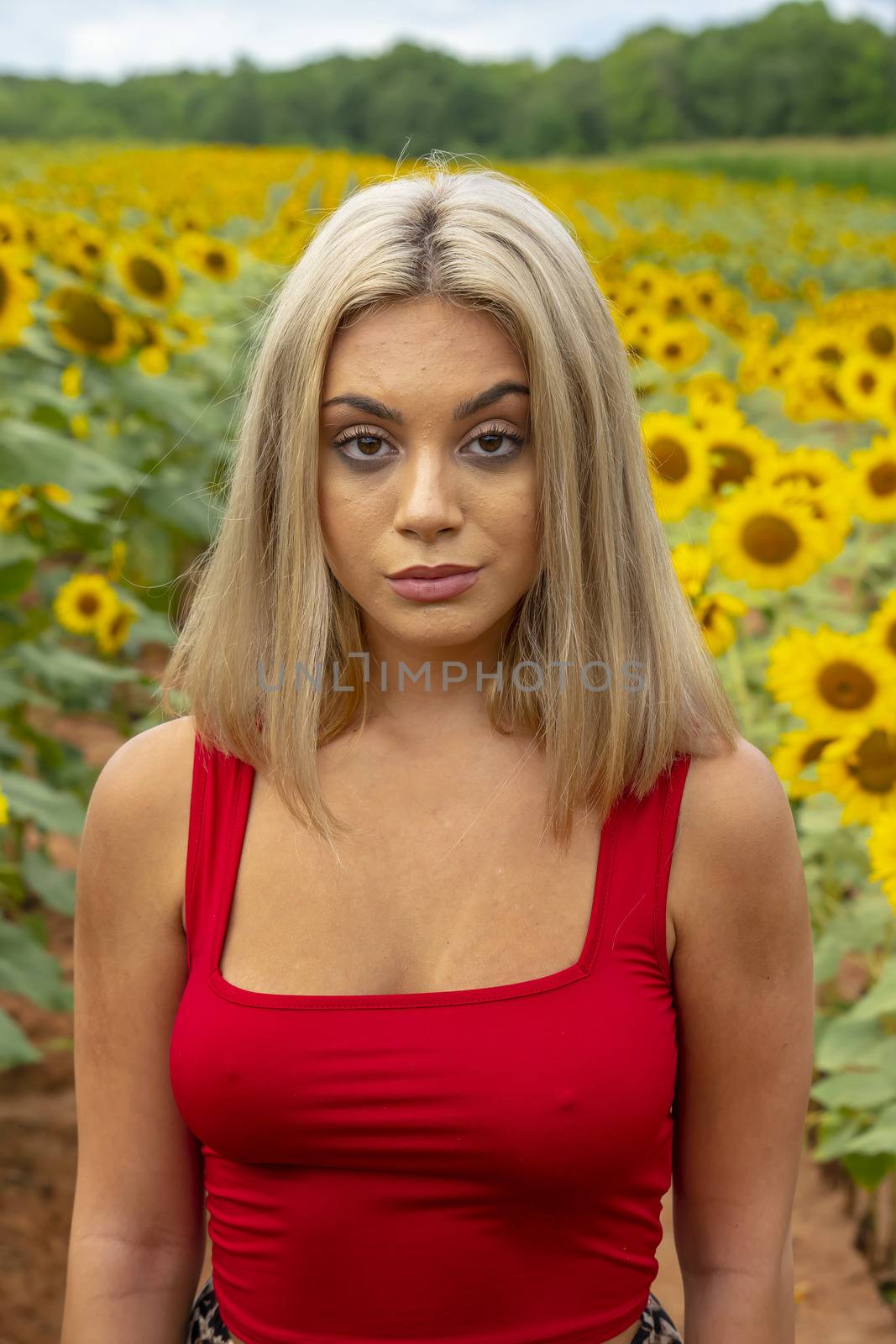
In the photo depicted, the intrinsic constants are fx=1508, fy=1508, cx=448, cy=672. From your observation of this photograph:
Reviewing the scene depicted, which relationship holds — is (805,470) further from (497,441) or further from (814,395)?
(497,441)

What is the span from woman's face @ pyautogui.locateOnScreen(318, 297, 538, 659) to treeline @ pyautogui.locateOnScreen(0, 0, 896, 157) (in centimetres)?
4257

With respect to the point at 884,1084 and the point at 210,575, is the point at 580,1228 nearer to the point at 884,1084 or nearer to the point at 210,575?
the point at 210,575

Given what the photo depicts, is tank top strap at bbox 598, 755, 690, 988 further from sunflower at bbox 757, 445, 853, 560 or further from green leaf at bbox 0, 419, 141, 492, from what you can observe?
green leaf at bbox 0, 419, 141, 492

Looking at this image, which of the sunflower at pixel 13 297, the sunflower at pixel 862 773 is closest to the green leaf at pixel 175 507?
the sunflower at pixel 13 297

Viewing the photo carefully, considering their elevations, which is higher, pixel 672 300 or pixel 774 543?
pixel 672 300

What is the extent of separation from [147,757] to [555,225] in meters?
0.66

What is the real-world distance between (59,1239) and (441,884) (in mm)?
1921

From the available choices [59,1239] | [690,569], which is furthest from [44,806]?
[690,569]

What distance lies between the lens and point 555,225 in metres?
1.40

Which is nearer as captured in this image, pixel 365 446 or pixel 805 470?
pixel 365 446

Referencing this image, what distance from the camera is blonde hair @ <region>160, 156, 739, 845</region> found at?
1357 millimetres

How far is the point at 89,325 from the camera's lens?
4262 millimetres

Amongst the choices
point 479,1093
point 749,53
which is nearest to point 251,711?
point 479,1093

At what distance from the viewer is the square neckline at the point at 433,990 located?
1.38 metres
